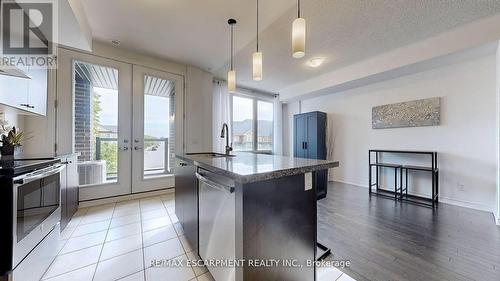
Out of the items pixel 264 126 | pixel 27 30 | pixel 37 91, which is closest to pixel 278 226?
pixel 37 91

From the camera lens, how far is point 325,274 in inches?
60.0

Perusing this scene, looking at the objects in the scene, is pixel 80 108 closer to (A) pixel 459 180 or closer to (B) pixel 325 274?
(B) pixel 325 274

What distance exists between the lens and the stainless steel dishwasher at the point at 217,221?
1.14 metres

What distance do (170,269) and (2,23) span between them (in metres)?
2.58

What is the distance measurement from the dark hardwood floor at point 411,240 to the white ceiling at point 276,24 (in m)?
2.58

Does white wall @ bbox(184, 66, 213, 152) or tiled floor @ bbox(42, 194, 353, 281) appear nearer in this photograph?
tiled floor @ bbox(42, 194, 353, 281)

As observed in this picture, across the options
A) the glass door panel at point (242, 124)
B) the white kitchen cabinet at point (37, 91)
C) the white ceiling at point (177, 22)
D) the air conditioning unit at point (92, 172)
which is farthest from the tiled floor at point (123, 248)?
the glass door panel at point (242, 124)

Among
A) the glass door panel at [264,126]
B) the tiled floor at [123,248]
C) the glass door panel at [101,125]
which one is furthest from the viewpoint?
the glass door panel at [264,126]

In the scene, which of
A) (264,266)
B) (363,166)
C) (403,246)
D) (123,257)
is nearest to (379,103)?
(363,166)

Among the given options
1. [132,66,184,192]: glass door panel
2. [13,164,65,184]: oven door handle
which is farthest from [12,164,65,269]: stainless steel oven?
[132,66,184,192]: glass door panel

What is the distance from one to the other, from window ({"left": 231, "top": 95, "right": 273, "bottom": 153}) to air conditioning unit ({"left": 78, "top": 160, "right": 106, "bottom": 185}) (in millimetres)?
2888

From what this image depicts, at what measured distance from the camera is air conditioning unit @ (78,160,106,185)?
3.00 metres

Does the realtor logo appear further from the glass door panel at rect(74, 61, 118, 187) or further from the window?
the window

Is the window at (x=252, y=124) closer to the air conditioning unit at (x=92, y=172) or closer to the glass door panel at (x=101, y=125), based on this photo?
the glass door panel at (x=101, y=125)
